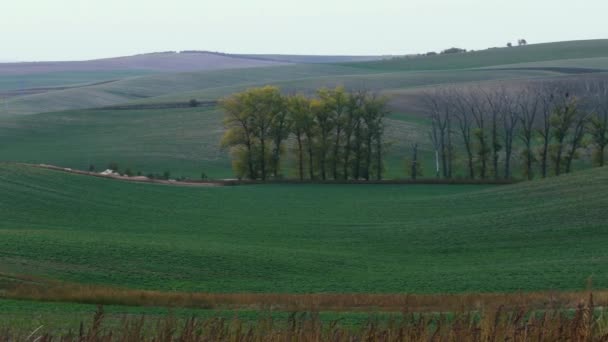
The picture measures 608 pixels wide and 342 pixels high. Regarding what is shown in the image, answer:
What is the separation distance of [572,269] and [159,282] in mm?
11332

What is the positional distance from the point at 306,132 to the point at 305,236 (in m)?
32.2

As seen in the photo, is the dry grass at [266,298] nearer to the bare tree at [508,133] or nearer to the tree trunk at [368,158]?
the bare tree at [508,133]

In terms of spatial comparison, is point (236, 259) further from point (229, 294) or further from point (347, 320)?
point (347, 320)

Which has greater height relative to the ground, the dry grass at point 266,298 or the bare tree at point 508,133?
the dry grass at point 266,298

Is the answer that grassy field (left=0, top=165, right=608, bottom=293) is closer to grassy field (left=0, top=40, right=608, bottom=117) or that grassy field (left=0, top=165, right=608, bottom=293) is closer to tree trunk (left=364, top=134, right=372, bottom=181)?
tree trunk (left=364, top=134, right=372, bottom=181)

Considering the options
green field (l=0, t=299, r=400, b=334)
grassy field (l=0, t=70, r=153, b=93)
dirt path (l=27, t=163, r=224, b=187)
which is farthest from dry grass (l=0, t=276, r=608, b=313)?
grassy field (l=0, t=70, r=153, b=93)

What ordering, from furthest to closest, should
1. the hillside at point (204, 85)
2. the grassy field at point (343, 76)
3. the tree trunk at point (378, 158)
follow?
the grassy field at point (343, 76) → the hillside at point (204, 85) → the tree trunk at point (378, 158)

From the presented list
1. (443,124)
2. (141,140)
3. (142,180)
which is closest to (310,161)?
(142,180)

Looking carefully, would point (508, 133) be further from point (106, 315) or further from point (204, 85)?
point (204, 85)

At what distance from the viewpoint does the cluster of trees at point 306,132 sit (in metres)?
68.2

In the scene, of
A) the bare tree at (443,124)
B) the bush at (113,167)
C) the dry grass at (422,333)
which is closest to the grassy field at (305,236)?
the bare tree at (443,124)

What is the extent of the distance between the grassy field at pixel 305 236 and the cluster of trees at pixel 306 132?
11.8 metres

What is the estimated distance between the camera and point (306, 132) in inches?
2726

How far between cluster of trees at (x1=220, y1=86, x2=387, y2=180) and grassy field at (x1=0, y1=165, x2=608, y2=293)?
11790 mm
